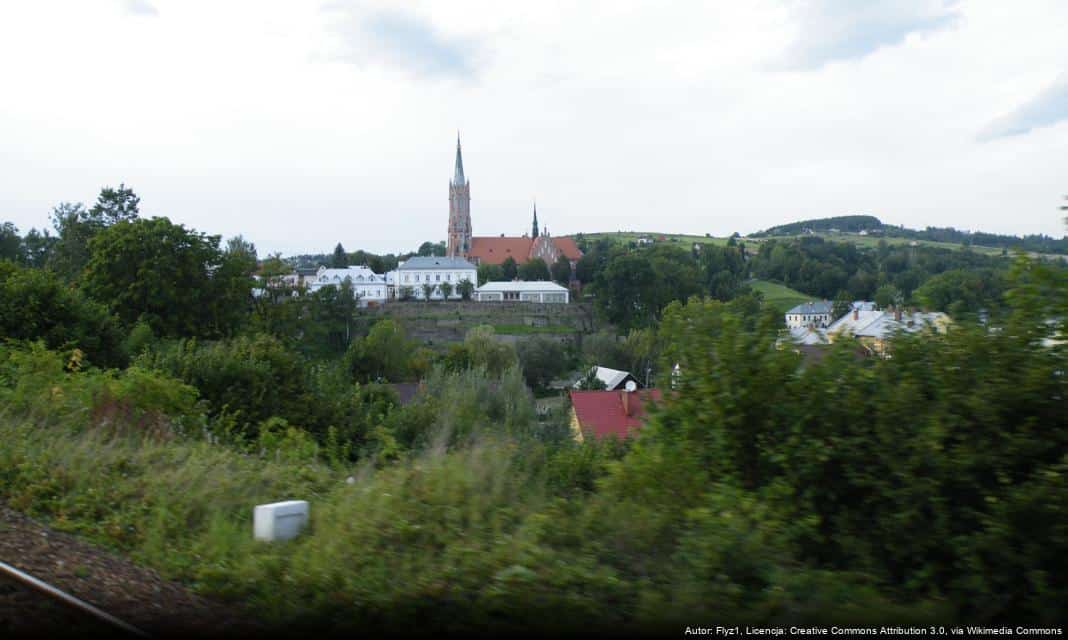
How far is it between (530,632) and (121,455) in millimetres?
5500

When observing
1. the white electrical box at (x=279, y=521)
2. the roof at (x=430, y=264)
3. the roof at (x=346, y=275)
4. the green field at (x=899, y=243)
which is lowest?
the roof at (x=346, y=275)

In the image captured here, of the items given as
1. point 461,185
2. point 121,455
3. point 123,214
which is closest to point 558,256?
point 461,185

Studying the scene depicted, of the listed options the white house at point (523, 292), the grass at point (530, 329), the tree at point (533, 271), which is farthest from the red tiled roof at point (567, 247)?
the grass at point (530, 329)

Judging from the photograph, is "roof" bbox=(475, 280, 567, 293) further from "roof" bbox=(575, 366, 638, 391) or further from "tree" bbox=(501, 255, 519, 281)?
"roof" bbox=(575, 366, 638, 391)

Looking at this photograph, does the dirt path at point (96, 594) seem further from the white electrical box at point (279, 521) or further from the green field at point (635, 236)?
the green field at point (635, 236)

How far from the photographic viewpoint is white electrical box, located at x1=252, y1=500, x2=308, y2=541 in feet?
18.8

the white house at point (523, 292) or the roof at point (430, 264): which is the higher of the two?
the roof at point (430, 264)

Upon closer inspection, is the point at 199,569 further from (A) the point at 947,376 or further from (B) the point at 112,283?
(B) the point at 112,283

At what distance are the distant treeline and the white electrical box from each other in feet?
18.6

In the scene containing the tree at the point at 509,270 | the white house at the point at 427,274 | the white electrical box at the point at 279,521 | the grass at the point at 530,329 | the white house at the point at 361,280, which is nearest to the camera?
the white electrical box at the point at 279,521

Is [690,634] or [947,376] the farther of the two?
[947,376]

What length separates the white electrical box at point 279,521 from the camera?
5734mm

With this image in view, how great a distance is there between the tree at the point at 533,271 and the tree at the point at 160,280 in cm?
8055

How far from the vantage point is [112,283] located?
113ft
